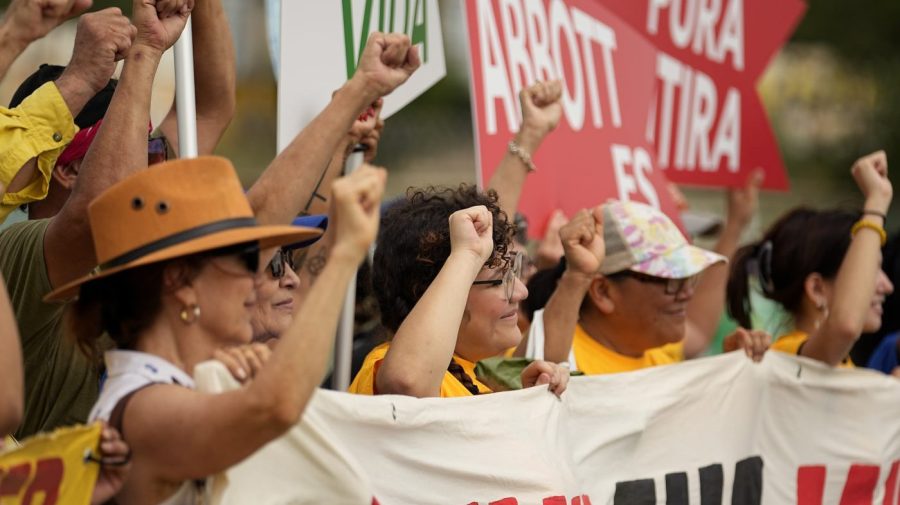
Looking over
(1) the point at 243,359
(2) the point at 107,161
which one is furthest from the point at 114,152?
(1) the point at 243,359

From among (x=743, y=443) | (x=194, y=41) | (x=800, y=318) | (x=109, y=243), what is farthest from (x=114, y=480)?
(x=800, y=318)

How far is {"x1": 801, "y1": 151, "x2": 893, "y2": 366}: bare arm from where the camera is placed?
183 inches

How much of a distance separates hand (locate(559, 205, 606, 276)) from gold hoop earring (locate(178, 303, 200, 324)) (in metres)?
1.72

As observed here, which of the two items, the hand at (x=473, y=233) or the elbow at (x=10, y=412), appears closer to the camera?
the elbow at (x=10, y=412)

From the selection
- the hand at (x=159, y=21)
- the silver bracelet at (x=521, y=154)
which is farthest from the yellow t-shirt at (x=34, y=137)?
the silver bracelet at (x=521, y=154)

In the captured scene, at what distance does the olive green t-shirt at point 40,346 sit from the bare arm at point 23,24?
0.55m

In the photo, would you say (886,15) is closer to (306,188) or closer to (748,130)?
(748,130)

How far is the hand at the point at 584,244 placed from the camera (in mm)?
4207

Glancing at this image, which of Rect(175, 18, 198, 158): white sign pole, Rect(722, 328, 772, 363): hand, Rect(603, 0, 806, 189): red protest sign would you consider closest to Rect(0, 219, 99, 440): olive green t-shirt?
Rect(175, 18, 198, 158): white sign pole

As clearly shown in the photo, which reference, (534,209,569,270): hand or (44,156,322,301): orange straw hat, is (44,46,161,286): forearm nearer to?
(44,156,322,301): orange straw hat

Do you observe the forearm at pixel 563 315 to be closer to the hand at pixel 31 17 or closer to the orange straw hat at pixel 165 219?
the orange straw hat at pixel 165 219

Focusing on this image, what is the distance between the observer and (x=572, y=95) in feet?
18.8

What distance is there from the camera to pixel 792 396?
4727 millimetres

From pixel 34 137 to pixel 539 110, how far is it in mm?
2069
